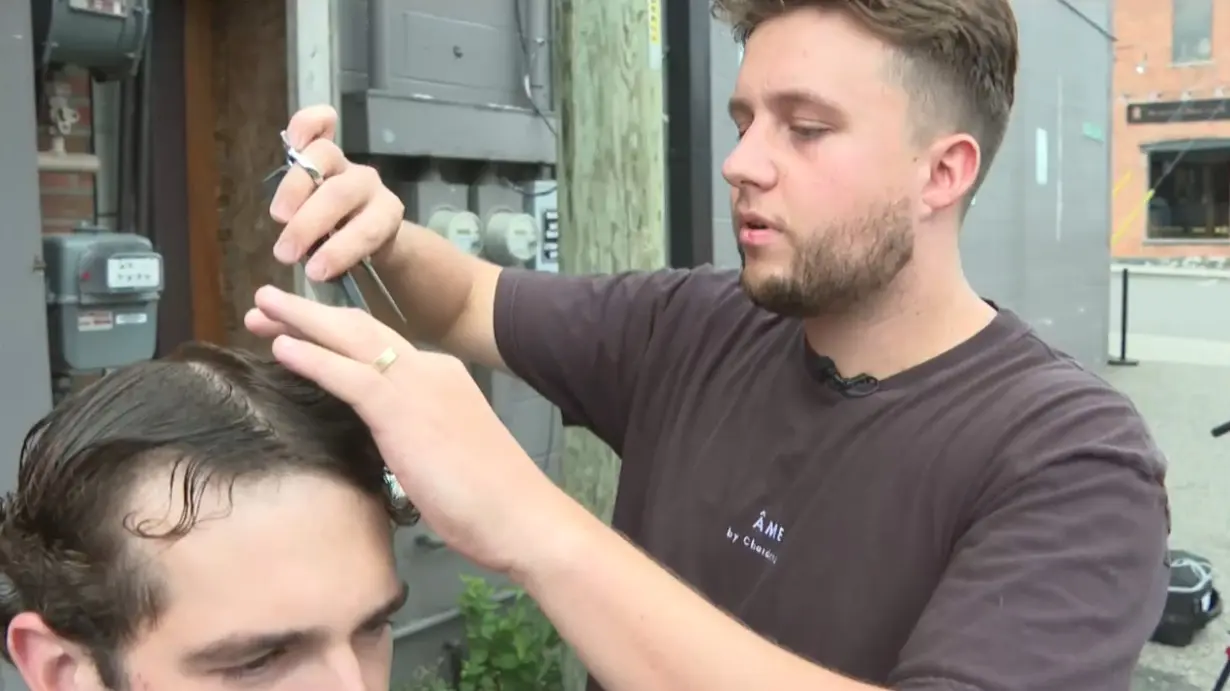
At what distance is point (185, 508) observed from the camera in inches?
48.5

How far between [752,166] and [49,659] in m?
0.99

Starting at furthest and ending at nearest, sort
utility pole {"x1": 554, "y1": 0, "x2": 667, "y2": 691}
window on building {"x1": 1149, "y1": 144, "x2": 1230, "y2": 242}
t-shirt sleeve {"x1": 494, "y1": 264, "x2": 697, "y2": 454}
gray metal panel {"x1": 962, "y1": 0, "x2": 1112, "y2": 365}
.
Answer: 1. window on building {"x1": 1149, "y1": 144, "x2": 1230, "y2": 242}
2. gray metal panel {"x1": 962, "y1": 0, "x2": 1112, "y2": 365}
3. utility pole {"x1": 554, "y1": 0, "x2": 667, "y2": 691}
4. t-shirt sleeve {"x1": 494, "y1": 264, "x2": 697, "y2": 454}

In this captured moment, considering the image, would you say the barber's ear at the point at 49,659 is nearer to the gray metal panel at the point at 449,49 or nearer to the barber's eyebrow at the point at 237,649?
the barber's eyebrow at the point at 237,649

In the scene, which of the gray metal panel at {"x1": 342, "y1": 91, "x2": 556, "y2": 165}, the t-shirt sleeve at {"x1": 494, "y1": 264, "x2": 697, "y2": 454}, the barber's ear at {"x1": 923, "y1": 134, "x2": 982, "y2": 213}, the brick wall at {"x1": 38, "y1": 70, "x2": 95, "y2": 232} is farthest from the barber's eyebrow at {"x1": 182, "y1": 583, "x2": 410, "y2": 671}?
the gray metal panel at {"x1": 342, "y1": 91, "x2": 556, "y2": 165}

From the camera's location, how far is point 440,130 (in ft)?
12.8

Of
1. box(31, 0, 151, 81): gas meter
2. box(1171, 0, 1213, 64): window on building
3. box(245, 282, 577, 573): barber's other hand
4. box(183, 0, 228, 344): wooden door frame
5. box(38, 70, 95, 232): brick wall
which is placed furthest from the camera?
box(1171, 0, 1213, 64): window on building

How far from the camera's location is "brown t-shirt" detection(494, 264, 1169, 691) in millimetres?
1292

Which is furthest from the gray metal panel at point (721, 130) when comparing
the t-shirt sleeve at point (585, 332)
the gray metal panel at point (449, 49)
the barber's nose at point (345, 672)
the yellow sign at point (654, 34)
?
the barber's nose at point (345, 672)

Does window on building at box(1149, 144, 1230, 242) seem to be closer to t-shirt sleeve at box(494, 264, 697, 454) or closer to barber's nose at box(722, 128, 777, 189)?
t-shirt sleeve at box(494, 264, 697, 454)

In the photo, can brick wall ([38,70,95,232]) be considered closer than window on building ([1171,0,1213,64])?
Yes

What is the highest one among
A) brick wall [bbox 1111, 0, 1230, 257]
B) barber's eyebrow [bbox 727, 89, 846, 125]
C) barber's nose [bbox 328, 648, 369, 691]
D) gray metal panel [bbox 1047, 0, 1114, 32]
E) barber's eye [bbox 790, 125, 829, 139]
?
brick wall [bbox 1111, 0, 1230, 257]

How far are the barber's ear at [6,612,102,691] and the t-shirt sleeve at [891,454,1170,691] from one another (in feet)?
2.73

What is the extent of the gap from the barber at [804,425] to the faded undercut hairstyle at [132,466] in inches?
6.3

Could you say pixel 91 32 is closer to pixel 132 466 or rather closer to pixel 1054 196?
pixel 132 466
